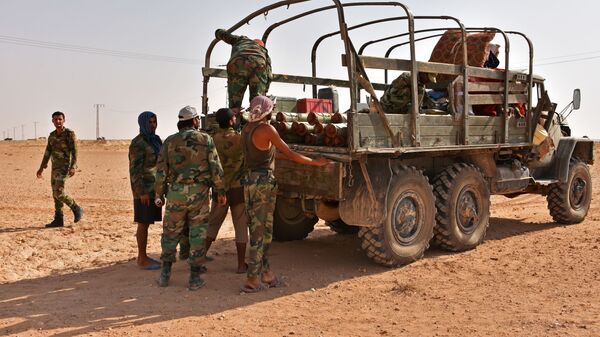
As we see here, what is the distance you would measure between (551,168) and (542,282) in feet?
12.2

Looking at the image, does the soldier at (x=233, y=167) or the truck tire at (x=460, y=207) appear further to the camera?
the truck tire at (x=460, y=207)

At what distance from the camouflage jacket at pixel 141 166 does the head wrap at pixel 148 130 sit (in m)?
0.04

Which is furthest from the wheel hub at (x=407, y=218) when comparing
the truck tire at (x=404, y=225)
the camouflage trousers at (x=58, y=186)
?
the camouflage trousers at (x=58, y=186)

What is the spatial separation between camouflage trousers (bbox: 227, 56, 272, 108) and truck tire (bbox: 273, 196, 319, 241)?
1597 mm

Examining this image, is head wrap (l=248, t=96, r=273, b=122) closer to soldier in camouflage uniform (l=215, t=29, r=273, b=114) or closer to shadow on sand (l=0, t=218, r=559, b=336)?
soldier in camouflage uniform (l=215, t=29, r=273, b=114)

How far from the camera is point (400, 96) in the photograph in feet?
23.1

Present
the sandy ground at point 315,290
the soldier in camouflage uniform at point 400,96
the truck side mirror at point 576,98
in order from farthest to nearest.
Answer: the truck side mirror at point 576,98 → the soldier in camouflage uniform at point 400,96 → the sandy ground at point 315,290

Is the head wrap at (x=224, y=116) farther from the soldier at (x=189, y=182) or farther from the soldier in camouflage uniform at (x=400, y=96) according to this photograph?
the soldier in camouflage uniform at (x=400, y=96)

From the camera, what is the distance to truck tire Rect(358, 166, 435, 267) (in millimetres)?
6266

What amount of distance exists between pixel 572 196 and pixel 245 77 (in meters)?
5.59

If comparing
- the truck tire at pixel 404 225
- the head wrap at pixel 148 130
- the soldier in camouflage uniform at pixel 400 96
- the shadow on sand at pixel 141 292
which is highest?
the soldier in camouflage uniform at pixel 400 96

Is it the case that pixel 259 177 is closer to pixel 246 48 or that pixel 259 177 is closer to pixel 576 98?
pixel 246 48

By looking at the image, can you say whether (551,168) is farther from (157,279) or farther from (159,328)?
(159,328)

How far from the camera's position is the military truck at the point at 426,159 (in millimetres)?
6059
